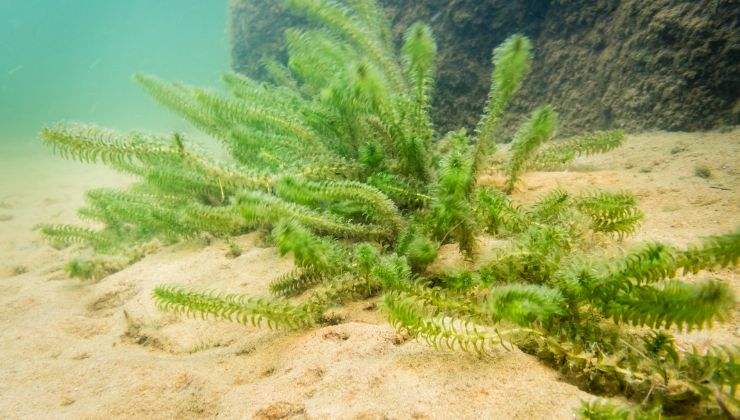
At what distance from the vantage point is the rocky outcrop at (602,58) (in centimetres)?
324

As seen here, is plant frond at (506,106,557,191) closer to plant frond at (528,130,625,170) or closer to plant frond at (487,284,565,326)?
plant frond at (528,130,625,170)

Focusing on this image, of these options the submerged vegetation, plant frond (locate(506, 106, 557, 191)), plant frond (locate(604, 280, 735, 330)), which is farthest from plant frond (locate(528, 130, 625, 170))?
plant frond (locate(604, 280, 735, 330))

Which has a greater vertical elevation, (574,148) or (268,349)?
(574,148)

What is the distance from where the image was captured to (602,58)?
12.6 feet

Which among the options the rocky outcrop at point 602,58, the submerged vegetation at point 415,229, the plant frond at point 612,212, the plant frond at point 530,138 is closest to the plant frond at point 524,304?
the submerged vegetation at point 415,229

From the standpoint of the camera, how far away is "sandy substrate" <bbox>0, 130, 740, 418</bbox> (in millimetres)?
1335

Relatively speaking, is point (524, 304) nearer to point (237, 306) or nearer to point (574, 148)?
point (237, 306)

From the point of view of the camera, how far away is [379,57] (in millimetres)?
3803

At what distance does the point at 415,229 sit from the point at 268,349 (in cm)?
91

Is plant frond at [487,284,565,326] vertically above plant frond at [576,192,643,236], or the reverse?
plant frond at [576,192,643,236]

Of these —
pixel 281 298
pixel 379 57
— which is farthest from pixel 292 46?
pixel 281 298

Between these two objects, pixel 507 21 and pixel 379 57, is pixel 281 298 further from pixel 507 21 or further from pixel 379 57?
pixel 507 21

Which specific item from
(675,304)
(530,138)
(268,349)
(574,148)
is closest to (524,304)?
(675,304)

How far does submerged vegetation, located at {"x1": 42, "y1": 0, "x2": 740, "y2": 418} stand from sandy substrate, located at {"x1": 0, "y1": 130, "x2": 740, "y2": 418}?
0.39 feet
